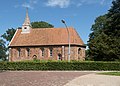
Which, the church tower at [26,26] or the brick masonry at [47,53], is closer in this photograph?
the brick masonry at [47,53]

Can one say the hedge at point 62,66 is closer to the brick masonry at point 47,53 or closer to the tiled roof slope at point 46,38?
the brick masonry at point 47,53

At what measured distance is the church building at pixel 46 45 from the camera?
55.5m

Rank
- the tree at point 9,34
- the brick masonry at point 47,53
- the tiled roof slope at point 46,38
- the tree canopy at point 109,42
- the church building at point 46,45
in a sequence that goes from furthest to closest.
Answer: the tree at point 9,34, the tiled roof slope at point 46,38, the church building at point 46,45, the brick masonry at point 47,53, the tree canopy at point 109,42

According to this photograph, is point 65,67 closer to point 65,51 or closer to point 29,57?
point 65,51

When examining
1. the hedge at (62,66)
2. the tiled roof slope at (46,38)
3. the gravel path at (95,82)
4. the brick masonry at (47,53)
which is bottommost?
the gravel path at (95,82)

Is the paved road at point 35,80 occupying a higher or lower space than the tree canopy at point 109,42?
lower

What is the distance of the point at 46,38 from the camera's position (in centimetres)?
5803

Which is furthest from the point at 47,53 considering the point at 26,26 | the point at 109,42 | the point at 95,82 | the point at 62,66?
the point at 95,82

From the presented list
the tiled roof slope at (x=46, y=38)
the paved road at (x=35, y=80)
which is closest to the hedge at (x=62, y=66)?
the paved road at (x=35, y=80)

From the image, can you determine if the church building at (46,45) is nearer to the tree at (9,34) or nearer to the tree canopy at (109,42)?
the tree canopy at (109,42)

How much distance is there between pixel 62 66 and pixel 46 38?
68.2ft

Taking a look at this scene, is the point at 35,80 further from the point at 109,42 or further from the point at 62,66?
the point at 109,42

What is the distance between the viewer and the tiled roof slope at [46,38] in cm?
5650

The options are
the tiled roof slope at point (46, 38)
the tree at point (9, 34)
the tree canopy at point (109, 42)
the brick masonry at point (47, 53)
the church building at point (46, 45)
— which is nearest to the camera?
the tree canopy at point (109, 42)
